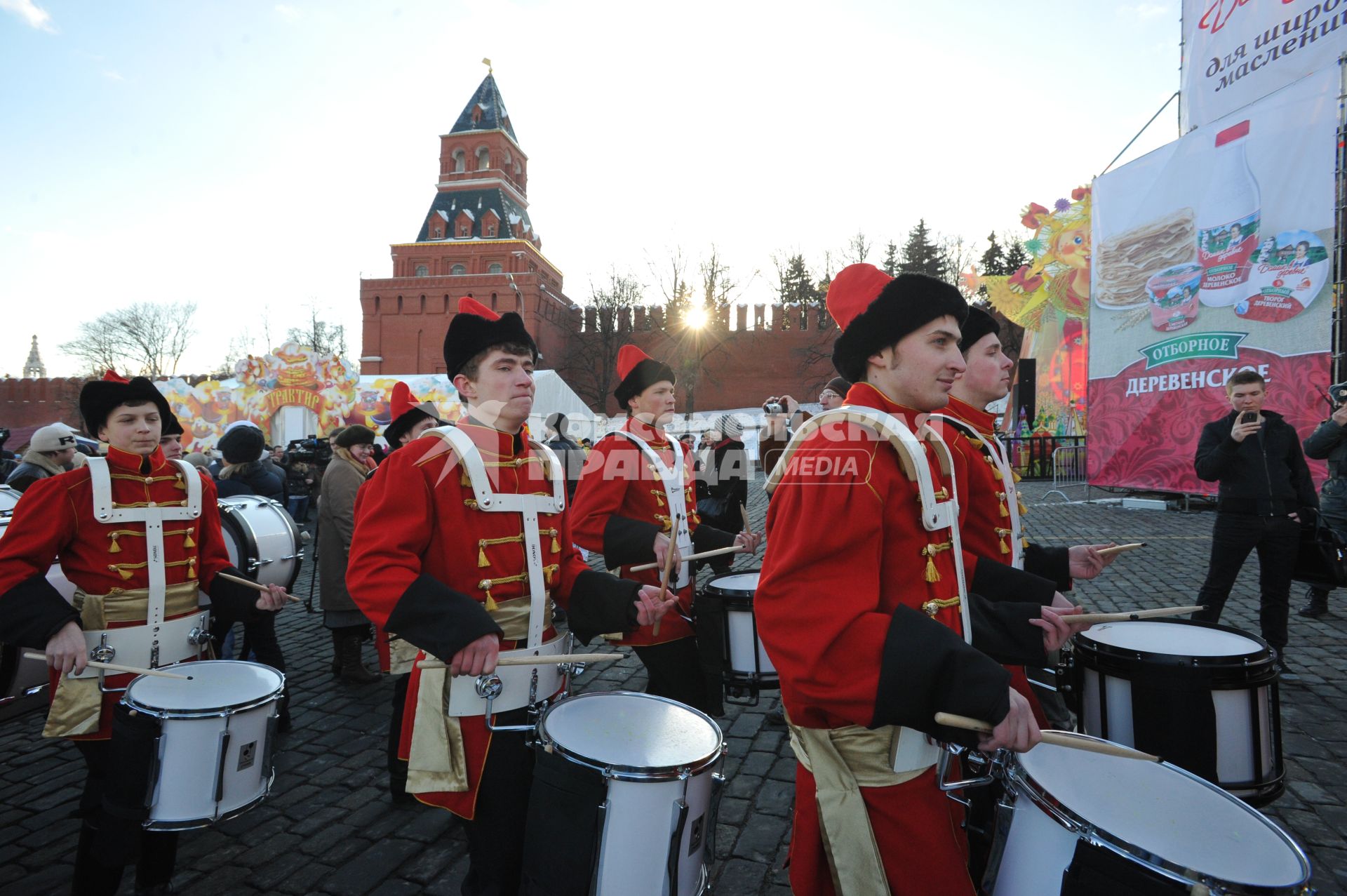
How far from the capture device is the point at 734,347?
43.3 metres

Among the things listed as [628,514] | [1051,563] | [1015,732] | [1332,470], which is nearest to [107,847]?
[628,514]

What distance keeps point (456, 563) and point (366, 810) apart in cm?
208

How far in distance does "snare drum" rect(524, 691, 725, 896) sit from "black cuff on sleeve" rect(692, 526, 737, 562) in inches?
100

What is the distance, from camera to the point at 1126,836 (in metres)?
1.48

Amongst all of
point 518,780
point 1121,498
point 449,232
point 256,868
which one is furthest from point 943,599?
point 449,232

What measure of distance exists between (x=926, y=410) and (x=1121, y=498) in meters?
14.7

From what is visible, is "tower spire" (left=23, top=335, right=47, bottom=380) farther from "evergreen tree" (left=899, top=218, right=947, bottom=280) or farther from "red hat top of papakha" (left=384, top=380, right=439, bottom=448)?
"red hat top of papakha" (left=384, top=380, right=439, bottom=448)

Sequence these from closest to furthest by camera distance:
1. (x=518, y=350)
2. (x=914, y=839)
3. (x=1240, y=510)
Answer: (x=914, y=839) < (x=518, y=350) < (x=1240, y=510)

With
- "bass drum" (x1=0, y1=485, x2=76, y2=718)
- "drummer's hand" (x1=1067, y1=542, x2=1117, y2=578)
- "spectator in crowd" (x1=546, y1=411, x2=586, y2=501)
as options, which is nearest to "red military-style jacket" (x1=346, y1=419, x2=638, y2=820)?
"drummer's hand" (x1=1067, y1=542, x2=1117, y2=578)

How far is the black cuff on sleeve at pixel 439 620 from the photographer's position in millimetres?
1947

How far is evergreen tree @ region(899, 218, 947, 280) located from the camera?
141 ft

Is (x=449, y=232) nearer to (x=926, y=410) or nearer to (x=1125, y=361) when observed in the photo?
(x=1125, y=361)

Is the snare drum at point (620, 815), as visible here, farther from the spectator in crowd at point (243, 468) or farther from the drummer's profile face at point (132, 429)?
the spectator in crowd at point (243, 468)

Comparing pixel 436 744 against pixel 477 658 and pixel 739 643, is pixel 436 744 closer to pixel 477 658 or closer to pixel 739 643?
pixel 477 658
